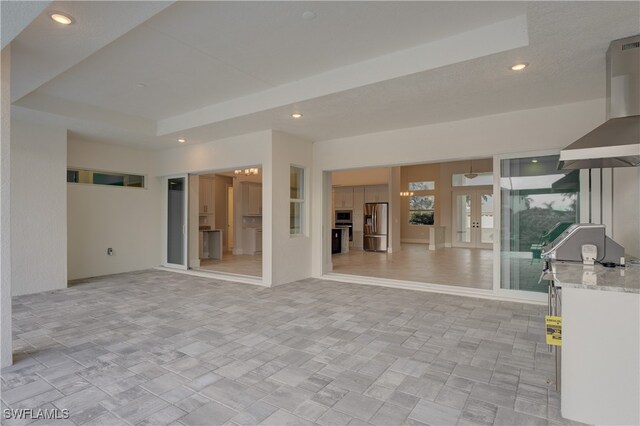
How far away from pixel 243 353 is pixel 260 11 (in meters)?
3.06

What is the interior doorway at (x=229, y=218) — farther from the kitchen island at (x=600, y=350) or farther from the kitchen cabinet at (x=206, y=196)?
the kitchen island at (x=600, y=350)

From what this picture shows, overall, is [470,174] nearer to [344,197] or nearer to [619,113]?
[344,197]

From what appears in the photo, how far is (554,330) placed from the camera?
2246 millimetres

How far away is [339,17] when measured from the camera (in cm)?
295

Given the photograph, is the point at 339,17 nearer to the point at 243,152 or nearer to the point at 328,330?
the point at 328,330

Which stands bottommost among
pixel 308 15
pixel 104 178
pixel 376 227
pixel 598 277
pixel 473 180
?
pixel 376 227

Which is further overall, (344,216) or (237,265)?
(344,216)

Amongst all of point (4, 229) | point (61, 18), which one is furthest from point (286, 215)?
point (61, 18)

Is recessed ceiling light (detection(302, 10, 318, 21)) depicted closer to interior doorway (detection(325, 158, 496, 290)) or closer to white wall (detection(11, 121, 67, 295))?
white wall (detection(11, 121, 67, 295))


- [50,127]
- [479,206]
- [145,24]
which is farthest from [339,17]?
[479,206]

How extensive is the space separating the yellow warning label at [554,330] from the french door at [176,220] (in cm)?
695

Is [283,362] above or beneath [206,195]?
beneath

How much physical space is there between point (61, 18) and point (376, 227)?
33.1 ft

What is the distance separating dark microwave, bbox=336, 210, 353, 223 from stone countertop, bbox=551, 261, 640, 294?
9.91 meters
